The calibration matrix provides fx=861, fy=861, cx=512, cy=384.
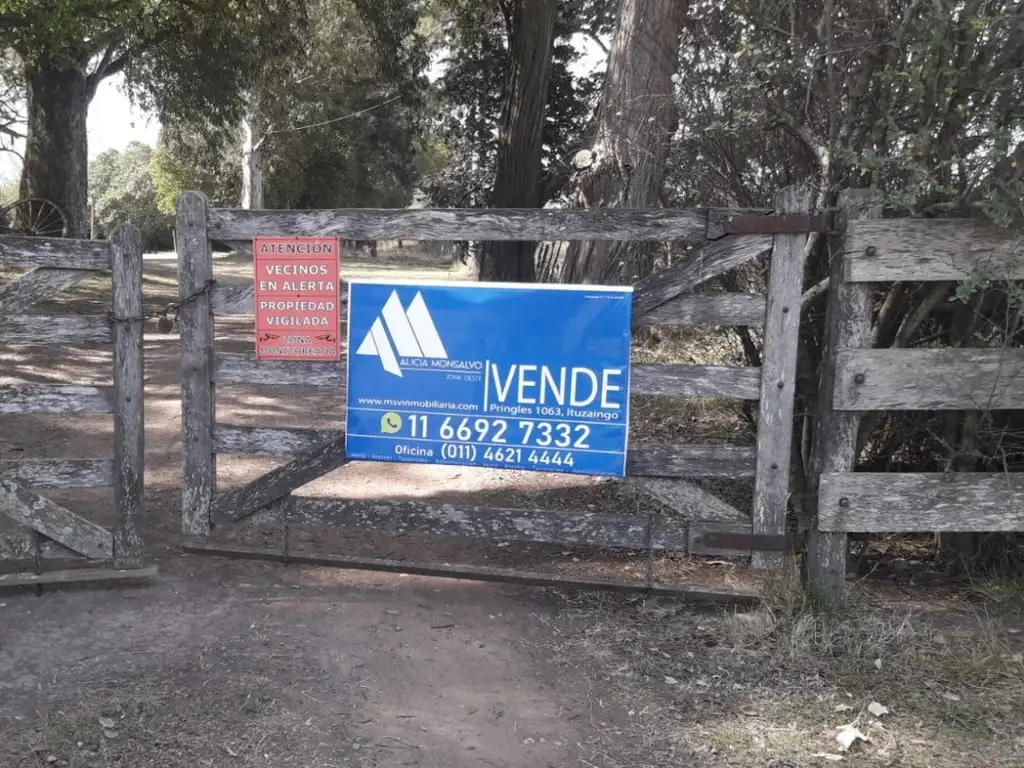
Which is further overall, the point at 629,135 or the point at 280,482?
the point at 629,135

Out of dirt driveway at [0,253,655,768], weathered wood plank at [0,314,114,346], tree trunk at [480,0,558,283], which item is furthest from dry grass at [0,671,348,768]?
tree trunk at [480,0,558,283]

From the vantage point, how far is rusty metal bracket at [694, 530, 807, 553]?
4.36 m

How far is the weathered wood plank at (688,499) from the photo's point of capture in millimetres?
4434

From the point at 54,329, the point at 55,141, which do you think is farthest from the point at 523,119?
the point at 55,141

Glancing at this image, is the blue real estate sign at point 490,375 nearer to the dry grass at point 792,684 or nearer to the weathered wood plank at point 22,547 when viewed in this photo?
the dry grass at point 792,684

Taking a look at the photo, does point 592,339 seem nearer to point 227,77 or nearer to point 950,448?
point 950,448

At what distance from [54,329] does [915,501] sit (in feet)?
14.9

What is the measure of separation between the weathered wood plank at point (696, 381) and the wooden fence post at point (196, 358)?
2333 millimetres

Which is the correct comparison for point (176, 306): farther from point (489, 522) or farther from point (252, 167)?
point (252, 167)

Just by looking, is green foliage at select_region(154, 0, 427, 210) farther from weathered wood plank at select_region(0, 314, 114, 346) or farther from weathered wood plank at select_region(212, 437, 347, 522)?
weathered wood plank at select_region(212, 437, 347, 522)

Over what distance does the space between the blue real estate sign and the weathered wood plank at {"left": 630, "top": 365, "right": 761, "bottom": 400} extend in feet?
0.49

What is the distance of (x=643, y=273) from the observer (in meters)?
8.33

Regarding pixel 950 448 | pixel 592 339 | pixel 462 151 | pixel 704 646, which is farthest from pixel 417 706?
pixel 462 151

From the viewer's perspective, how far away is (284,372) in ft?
15.4
